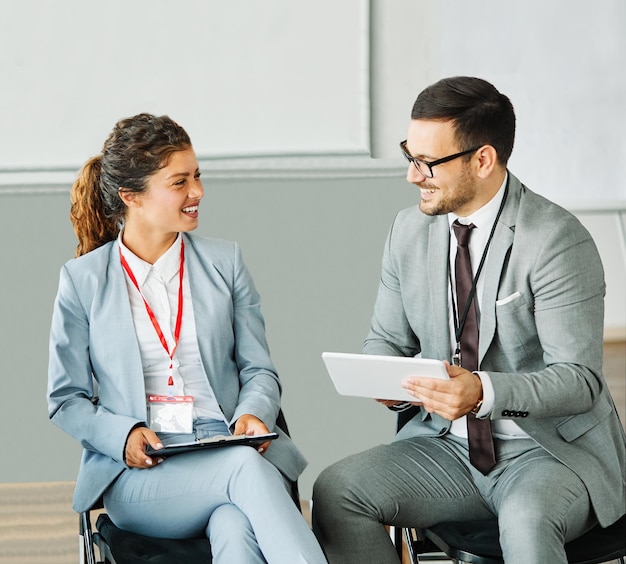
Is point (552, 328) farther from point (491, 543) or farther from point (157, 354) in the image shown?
point (157, 354)

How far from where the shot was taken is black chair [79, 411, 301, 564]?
2.34 metres

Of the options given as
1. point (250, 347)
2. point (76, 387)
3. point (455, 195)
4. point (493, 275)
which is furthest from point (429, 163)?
point (76, 387)

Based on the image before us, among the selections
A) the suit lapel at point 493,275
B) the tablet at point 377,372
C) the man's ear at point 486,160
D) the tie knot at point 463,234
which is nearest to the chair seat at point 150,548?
the tablet at point 377,372

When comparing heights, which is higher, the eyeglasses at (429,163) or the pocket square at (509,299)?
the eyeglasses at (429,163)

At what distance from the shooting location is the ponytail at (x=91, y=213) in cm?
286

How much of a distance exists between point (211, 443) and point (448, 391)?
60 cm

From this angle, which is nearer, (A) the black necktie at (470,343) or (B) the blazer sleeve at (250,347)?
(A) the black necktie at (470,343)

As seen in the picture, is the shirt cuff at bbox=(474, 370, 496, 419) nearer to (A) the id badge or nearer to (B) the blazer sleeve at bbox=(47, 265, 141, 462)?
(A) the id badge

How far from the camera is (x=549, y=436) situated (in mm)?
2477

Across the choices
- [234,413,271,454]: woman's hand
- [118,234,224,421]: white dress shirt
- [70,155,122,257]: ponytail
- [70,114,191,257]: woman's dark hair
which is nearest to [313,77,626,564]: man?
[234,413,271,454]: woman's hand

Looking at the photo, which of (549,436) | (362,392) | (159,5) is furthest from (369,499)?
(159,5)

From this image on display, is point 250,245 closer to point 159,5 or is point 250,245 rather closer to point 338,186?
point 338,186

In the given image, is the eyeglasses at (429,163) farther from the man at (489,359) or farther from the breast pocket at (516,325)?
the breast pocket at (516,325)

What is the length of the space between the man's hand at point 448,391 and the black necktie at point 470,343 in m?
0.23
